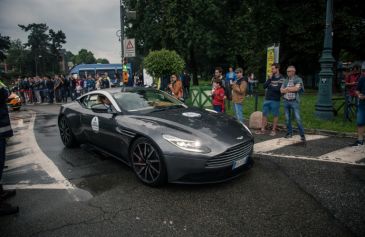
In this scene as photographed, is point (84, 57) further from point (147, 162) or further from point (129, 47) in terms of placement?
point (147, 162)

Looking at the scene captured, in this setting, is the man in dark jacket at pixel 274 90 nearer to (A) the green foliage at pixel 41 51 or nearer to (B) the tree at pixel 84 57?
(A) the green foliage at pixel 41 51

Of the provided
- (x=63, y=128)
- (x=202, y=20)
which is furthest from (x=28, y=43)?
(x=63, y=128)

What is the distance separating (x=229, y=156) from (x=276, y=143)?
10.5 feet

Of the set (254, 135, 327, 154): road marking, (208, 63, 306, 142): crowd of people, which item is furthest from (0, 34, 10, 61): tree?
(254, 135, 327, 154): road marking

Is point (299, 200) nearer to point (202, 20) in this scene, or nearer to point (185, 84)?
point (185, 84)

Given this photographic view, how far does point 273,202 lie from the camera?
3.89m

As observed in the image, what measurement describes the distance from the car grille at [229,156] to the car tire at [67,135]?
378cm

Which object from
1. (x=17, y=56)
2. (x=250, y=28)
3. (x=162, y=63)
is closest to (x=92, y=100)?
(x=162, y=63)

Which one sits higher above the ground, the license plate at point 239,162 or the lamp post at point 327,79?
the lamp post at point 327,79

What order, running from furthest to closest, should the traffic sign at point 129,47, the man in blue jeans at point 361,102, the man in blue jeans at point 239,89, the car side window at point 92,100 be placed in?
the traffic sign at point 129,47 < the man in blue jeans at point 239,89 < the man in blue jeans at point 361,102 < the car side window at point 92,100

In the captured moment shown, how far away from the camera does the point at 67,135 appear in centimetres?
692

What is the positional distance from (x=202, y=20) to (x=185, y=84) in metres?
13.8

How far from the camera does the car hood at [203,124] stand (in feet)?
14.4

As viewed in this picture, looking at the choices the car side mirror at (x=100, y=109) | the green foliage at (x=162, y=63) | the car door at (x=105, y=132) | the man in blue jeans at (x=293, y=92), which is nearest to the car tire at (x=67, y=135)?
the car door at (x=105, y=132)
